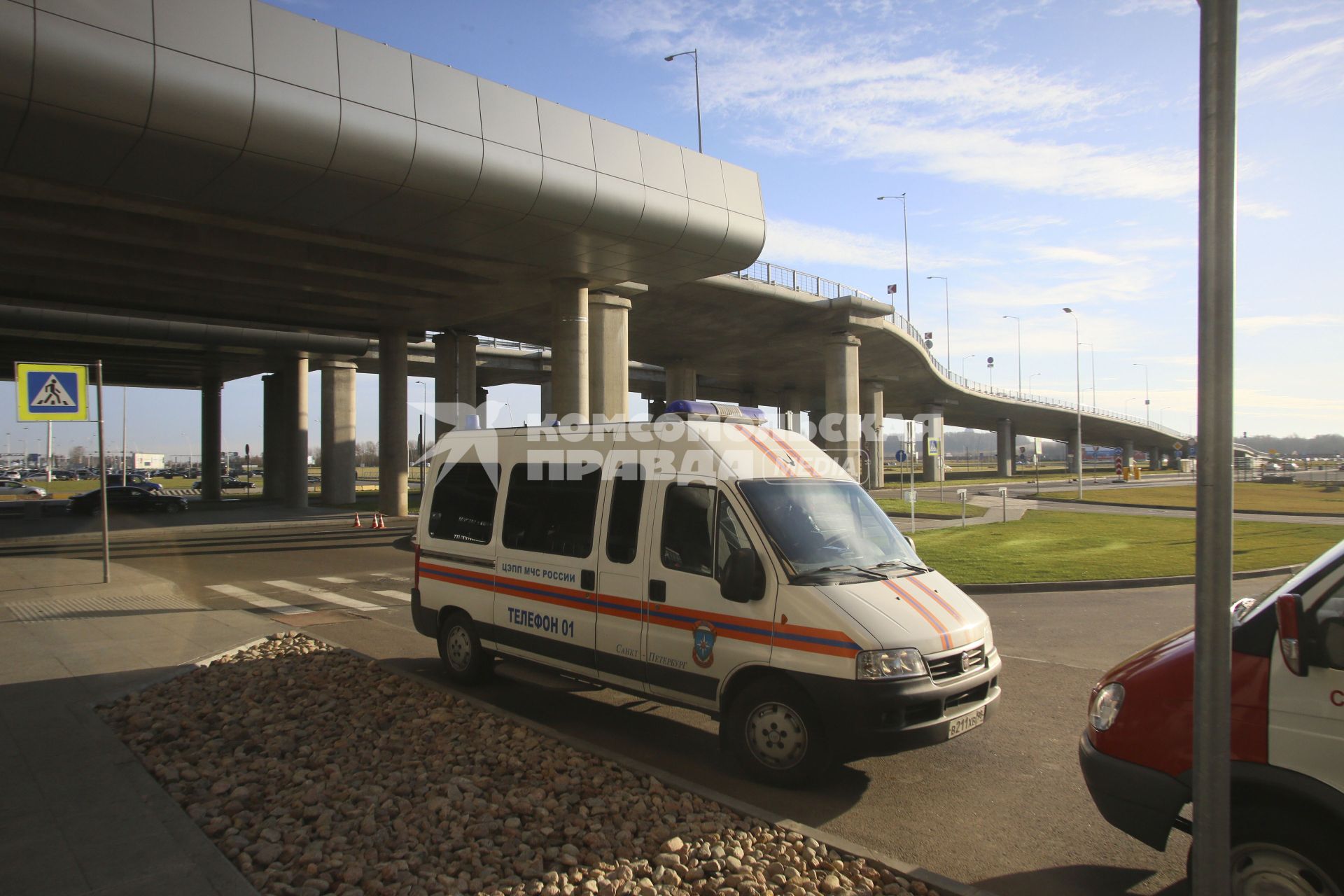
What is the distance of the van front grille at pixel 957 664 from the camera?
530 centimetres

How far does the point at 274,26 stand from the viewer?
1570 centimetres

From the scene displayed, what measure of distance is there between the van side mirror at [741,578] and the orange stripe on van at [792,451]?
4.40 ft

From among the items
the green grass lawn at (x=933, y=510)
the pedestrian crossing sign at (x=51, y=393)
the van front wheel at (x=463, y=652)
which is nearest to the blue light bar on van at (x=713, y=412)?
the van front wheel at (x=463, y=652)

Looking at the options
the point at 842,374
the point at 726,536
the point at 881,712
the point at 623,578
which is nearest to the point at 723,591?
the point at 726,536

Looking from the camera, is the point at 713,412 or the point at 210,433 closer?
the point at 713,412

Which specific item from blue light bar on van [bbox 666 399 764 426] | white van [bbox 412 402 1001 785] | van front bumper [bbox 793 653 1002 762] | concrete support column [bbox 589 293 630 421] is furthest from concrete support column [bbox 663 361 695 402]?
van front bumper [bbox 793 653 1002 762]

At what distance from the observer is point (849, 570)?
5.81m

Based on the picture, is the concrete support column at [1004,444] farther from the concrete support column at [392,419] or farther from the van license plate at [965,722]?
the van license plate at [965,722]

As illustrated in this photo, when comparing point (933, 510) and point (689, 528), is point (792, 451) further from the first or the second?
point (933, 510)

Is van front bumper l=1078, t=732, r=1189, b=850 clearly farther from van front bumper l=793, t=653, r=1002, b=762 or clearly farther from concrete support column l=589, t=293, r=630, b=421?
concrete support column l=589, t=293, r=630, b=421

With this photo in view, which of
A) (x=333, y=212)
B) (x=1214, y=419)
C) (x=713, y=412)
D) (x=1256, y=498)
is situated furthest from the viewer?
(x=1256, y=498)

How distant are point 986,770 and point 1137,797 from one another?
219cm

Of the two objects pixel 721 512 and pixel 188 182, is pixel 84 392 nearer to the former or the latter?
pixel 188 182

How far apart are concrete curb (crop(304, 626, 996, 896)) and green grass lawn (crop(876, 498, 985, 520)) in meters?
22.6
